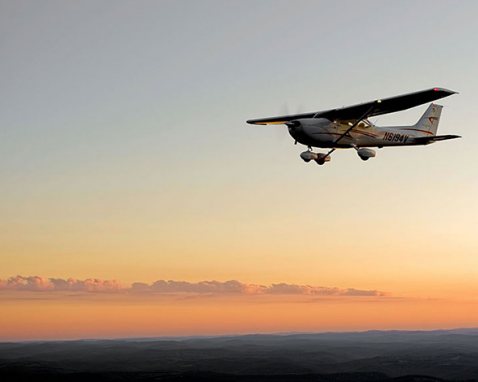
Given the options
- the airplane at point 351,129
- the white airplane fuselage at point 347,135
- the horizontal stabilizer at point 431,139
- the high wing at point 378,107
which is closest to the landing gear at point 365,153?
the airplane at point 351,129

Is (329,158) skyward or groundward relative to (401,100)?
groundward

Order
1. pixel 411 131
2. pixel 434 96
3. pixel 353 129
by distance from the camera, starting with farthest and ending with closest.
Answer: pixel 411 131 < pixel 353 129 < pixel 434 96

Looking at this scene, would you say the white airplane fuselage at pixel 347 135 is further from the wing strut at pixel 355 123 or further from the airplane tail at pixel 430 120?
the airplane tail at pixel 430 120

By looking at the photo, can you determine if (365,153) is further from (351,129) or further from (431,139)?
(431,139)

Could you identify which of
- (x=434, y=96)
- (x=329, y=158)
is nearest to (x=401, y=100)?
(x=434, y=96)

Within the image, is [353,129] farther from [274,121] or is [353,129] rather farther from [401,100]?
[274,121]

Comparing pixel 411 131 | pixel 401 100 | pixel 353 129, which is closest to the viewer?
pixel 401 100

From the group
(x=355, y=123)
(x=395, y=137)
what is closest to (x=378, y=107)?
(x=355, y=123)
